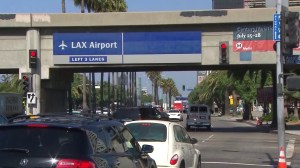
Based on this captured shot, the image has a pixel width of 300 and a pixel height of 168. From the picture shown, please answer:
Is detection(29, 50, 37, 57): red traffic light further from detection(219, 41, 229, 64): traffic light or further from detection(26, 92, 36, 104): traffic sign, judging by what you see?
detection(219, 41, 229, 64): traffic light

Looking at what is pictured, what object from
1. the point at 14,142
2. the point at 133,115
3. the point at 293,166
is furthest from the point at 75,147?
the point at 133,115

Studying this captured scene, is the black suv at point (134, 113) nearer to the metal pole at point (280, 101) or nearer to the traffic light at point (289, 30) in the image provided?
the metal pole at point (280, 101)

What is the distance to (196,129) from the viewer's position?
49.3 m

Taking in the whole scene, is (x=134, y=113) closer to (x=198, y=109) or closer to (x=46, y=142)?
(x=198, y=109)

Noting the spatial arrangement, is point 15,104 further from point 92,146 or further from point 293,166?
point 92,146

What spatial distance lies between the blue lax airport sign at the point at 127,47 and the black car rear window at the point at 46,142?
2845cm

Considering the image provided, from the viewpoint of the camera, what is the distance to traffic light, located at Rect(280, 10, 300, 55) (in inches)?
626

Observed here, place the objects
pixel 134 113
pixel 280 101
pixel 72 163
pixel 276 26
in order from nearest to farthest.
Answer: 1. pixel 72 163
2. pixel 280 101
3. pixel 276 26
4. pixel 134 113

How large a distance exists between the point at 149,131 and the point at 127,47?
22295mm

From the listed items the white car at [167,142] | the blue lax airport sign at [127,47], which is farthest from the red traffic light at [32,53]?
the white car at [167,142]

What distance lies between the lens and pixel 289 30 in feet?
52.6

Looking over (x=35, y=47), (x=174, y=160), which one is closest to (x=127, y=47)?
(x=35, y=47)

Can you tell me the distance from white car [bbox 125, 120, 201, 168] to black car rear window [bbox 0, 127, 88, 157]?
18.9 feet

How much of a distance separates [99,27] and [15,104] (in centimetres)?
709
